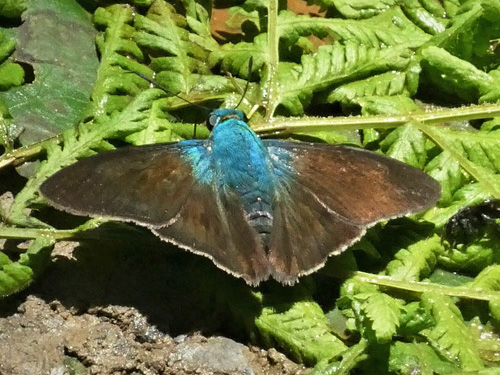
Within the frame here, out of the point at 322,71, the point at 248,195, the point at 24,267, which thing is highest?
the point at 322,71

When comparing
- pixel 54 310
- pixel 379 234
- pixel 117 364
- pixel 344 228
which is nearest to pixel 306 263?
pixel 344 228

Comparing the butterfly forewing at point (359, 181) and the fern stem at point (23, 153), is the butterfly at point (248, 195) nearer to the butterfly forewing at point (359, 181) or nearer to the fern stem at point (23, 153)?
the butterfly forewing at point (359, 181)

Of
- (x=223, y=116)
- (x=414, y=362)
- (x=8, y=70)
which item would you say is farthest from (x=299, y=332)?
(x=8, y=70)

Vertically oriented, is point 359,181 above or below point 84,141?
above

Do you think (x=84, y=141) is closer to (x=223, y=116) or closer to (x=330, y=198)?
(x=223, y=116)

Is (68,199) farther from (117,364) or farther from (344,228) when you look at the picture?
(344,228)

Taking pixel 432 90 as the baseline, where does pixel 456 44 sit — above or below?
above

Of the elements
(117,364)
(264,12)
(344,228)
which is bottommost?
(117,364)
